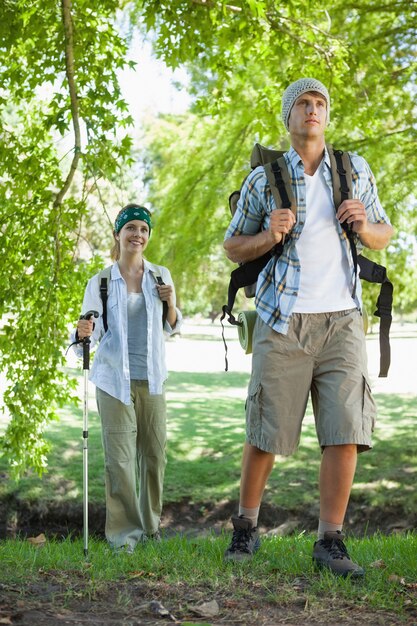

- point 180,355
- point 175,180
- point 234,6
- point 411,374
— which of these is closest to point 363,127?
point 234,6

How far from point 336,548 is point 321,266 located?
1.29 m

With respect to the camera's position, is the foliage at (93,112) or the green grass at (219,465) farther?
the green grass at (219,465)

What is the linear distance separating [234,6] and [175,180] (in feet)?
18.2

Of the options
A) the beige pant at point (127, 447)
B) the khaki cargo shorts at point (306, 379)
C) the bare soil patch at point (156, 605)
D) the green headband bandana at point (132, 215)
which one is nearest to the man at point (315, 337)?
the khaki cargo shorts at point (306, 379)

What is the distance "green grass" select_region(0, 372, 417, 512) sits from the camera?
1066 centimetres

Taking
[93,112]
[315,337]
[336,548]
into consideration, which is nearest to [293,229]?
[315,337]

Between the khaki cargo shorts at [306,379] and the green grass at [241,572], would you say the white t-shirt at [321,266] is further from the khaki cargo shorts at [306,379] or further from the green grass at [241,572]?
the green grass at [241,572]

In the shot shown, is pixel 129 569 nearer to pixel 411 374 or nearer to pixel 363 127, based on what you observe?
pixel 363 127

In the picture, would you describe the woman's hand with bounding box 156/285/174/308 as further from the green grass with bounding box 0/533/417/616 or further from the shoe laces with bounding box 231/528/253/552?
the shoe laces with bounding box 231/528/253/552

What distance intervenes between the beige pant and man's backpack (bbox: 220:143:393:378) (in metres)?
1.33

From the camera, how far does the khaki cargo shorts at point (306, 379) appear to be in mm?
4188

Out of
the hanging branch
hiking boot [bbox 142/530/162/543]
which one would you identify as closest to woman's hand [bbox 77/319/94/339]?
hiking boot [bbox 142/530/162/543]

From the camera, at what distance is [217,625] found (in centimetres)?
339

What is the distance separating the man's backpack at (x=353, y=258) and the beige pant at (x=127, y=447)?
1329 millimetres
